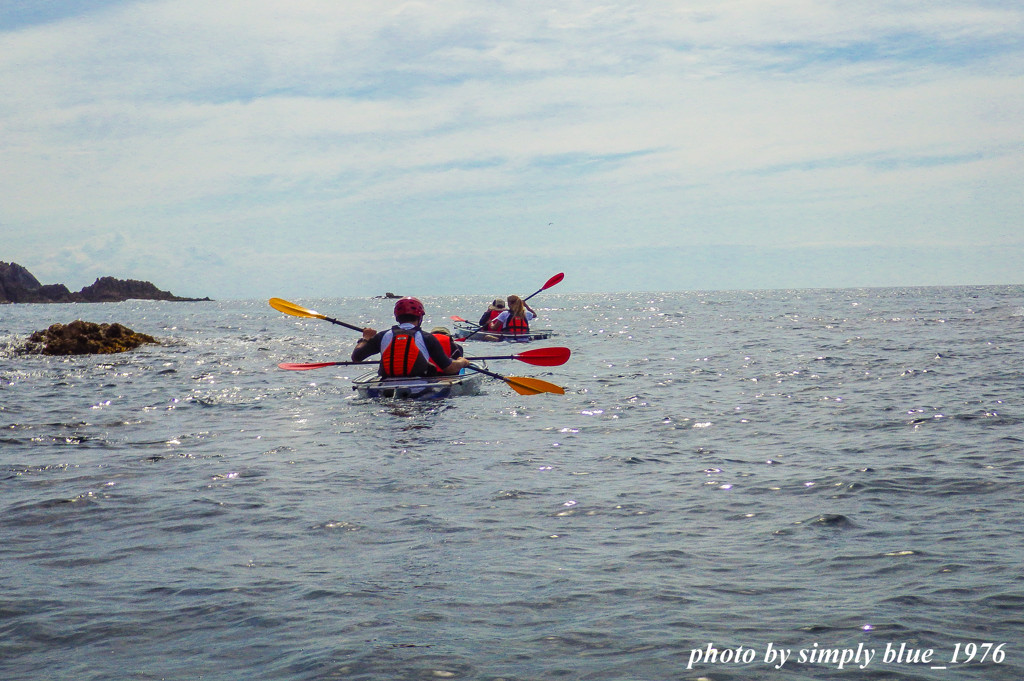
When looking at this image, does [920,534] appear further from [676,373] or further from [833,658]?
[676,373]

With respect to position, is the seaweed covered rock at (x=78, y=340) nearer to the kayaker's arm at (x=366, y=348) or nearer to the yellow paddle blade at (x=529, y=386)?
the kayaker's arm at (x=366, y=348)

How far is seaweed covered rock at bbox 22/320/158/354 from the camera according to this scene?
80.3ft

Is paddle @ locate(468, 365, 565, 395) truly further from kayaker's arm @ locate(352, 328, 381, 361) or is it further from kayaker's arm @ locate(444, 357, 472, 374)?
kayaker's arm @ locate(352, 328, 381, 361)

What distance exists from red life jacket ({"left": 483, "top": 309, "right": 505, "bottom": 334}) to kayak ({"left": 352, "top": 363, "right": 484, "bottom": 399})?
12.9 m

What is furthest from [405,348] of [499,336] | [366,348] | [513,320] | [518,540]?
[513,320]

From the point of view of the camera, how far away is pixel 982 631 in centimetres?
413

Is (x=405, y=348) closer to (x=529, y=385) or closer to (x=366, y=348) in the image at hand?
(x=366, y=348)

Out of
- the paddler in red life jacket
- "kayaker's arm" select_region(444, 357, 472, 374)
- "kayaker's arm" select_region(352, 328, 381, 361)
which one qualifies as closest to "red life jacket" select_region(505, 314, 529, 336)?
"kayaker's arm" select_region(444, 357, 472, 374)

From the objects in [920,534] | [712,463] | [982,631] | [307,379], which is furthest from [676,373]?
[982,631]

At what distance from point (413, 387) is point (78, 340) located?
54.3 ft

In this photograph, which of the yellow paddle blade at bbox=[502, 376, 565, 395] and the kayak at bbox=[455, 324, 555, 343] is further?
the kayak at bbox=[455, 324, 555, 343]

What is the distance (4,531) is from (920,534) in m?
6.59

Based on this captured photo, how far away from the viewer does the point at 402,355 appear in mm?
13281

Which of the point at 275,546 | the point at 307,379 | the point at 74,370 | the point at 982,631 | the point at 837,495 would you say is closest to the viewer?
the point at 982,631
